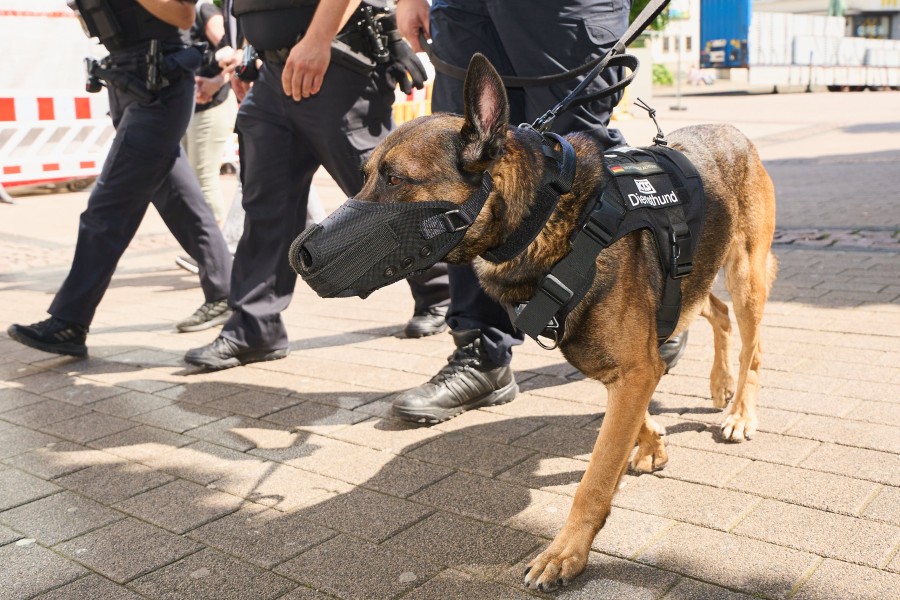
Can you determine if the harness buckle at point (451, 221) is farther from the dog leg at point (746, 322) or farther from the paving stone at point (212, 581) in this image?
the dog leg at point (746, 322)

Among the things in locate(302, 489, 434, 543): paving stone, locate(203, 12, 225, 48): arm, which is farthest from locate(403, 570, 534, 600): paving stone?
locate(203, 12, 225, 48): arm

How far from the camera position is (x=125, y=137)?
15.7 ft

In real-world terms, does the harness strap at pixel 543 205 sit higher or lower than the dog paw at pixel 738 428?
higher

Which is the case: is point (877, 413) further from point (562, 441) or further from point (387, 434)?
point (387, 434)

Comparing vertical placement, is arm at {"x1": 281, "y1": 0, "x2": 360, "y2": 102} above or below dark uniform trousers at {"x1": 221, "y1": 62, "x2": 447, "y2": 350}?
above

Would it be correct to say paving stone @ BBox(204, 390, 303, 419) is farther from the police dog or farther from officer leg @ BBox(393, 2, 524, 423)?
the police dog

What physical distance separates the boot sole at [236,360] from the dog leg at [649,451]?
7.42 feet

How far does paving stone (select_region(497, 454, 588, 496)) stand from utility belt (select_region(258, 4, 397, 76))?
2.07 m

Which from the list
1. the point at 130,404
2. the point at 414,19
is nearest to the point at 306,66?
the point at 414,19

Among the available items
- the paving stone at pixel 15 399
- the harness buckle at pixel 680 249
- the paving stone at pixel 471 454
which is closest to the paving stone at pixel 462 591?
the paving stone at pixel 471 454

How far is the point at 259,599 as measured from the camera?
242 cm

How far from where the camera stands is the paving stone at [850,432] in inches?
126

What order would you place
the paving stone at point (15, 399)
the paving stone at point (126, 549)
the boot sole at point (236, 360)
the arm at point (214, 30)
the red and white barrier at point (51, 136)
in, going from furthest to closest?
the red and white barrier at point (51, 136), the arm at point (214, 30), the boot sole at point (236, 360), the paving stone at point (15, 399), the paving stone at point (126, 549)

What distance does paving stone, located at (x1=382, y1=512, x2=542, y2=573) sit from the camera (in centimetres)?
258
